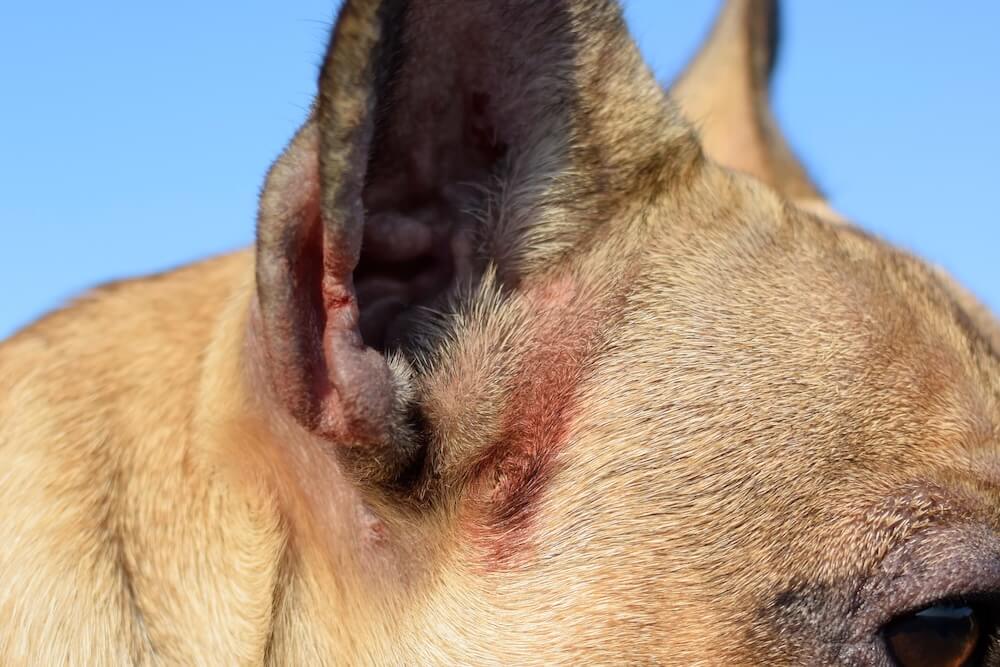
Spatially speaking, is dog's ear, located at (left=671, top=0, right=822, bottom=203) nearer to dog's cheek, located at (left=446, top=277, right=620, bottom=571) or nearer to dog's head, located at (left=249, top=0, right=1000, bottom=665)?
dog's head, located at (left=249, top=0, right=1000, bottom=665)

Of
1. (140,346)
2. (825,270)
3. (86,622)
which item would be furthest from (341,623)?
(825,270)

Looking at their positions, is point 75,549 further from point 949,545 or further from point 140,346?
point 949,545

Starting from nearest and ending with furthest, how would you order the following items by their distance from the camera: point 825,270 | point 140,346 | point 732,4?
1. point 825,270
2. point 140,346
3. point 732,4

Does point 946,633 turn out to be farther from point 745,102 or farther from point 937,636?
point 745,102

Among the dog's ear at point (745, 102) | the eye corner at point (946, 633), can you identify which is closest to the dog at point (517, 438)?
the eye corner at point (946, 633)

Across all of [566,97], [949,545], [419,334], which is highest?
[566,97]

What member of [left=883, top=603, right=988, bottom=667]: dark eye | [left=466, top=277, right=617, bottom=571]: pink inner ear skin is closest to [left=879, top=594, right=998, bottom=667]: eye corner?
[left=883, top=603, right=988, bottom=667]: dark eye

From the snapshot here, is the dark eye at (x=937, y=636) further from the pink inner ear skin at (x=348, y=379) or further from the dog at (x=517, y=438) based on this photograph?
the pink inner ear skin at (x=348, y=379)
